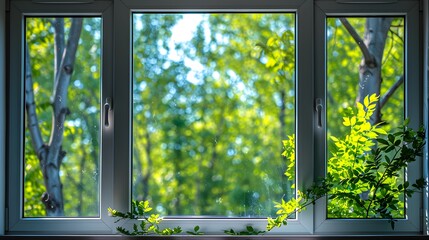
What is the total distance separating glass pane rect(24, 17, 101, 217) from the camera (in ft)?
11.2

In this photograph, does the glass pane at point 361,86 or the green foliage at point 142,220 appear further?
the glass pane at point 361,86

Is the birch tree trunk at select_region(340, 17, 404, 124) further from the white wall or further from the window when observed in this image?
the white wall

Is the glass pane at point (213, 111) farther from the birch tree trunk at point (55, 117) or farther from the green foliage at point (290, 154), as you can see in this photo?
the birch tree trunk at point (55, 117)

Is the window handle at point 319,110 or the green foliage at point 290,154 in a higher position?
the window handle at point 319,110

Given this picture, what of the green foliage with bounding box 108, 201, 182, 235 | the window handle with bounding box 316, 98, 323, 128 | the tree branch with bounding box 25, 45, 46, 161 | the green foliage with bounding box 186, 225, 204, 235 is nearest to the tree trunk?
the window handle with bounding box 316, 98, 323, 128

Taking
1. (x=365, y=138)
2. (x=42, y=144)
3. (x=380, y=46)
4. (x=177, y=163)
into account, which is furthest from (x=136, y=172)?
(x=380, y=46)

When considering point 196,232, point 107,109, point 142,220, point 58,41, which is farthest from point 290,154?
point 58,41

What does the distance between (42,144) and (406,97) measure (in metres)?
1.87

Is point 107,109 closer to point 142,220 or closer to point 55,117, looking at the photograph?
point 55,117

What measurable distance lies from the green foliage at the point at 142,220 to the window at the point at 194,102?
0.06m

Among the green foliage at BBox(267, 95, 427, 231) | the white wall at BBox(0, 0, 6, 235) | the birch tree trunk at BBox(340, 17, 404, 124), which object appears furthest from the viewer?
the birch tree trunk at BBox(340, 17, 404, 124)

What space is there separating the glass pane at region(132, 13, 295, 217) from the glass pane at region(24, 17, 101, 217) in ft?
0.72

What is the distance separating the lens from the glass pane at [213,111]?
3439mm

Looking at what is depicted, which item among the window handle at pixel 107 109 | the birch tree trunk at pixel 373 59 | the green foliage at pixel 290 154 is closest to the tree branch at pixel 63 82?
the window handle at pixel 107 109
